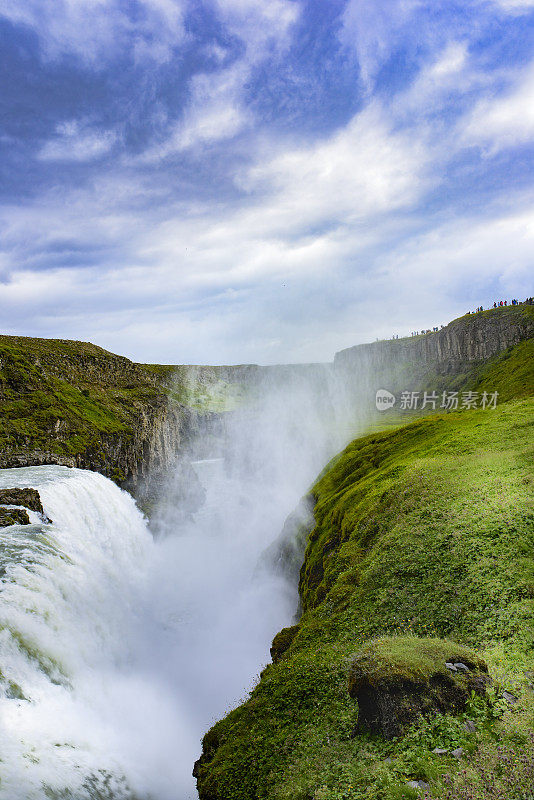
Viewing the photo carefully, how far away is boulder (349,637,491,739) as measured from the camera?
13922mm

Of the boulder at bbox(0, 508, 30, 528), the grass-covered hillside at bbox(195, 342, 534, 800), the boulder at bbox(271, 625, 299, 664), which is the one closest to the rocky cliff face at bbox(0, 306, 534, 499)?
the boulder at bbox(0, 508, 30, 528)

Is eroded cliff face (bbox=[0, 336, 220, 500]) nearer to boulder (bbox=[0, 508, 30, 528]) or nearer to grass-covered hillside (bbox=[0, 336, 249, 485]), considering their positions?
grass-covered hillside (bbox=[0, 336, 249, 485])

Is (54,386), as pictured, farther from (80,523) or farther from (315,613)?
(315,613)

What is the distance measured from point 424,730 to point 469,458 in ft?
81.7

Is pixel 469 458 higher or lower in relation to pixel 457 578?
higher

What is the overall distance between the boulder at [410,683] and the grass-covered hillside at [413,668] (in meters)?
0.04

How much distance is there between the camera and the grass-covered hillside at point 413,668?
12188 mm

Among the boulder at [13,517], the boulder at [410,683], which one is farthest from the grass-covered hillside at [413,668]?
the boulder at [13,517]

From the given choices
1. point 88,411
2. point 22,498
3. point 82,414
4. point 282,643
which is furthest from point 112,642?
point 88,411

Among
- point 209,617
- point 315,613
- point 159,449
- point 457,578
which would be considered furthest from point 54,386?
point 457,578

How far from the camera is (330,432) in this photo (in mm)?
169375

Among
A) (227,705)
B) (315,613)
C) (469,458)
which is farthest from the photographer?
(227,705)

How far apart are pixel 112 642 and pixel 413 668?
114 feet

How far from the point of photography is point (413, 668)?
14930 millimetres
